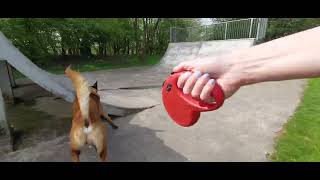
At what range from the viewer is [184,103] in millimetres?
1250

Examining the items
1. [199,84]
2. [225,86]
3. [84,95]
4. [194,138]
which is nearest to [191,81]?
[199,84]

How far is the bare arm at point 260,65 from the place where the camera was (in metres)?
1.02

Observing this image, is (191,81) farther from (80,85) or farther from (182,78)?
(80,85)

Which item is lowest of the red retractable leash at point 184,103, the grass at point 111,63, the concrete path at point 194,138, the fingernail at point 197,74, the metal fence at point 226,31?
the grass at point 111,63

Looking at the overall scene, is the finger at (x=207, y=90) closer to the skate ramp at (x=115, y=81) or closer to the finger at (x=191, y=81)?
the finger at (x=191, y=81)

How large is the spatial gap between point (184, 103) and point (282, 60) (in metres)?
0.40

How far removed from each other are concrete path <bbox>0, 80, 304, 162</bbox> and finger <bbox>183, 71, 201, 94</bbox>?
3777 millimetres

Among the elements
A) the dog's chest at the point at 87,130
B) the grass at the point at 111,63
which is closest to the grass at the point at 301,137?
the dog's chest at the point at 87,130

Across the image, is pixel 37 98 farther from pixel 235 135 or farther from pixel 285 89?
pixel 285 89

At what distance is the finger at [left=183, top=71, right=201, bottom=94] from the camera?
1.20 metres

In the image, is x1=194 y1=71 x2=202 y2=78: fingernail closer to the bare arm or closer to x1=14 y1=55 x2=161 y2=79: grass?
the bare arm

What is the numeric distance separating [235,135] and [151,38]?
23513 millimetres

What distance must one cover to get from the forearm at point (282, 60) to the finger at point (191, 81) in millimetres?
140

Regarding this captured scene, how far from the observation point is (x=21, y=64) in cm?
525
